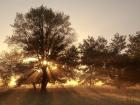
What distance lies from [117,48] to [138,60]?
34.4m

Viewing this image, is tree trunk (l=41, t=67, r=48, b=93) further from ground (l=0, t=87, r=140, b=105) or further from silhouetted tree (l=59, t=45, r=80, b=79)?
silhouetted tree (l=59, t=45, r=80, b=79)

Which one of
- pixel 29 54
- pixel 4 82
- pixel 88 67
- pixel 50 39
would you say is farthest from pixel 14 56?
pixel 88 67

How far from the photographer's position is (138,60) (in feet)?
176

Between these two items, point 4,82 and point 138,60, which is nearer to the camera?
point 138,60

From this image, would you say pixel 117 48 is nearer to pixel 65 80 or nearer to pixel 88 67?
pixel 88 67

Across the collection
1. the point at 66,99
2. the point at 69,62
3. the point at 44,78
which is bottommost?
the point at 66,99

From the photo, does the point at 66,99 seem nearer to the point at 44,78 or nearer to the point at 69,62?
the point at 44,78

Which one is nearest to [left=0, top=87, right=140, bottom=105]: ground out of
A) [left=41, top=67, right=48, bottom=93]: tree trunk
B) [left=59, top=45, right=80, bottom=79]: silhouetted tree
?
[left=41, top=67, right=48, bottom=93]: tree trunk

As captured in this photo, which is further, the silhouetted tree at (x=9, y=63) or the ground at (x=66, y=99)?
the silhouetted tree at (x=9, y=63)

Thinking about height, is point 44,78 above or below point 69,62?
below

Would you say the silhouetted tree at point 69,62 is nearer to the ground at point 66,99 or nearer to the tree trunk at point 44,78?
the tree trunk at point 44,78

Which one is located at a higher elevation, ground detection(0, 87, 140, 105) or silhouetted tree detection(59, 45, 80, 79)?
silhouetted tree detection(59, 45, 80, 79)

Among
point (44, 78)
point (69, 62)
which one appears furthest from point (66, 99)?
point (69, 62)

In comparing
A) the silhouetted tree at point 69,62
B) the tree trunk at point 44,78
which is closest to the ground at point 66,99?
the tree trunk at point 44,78
